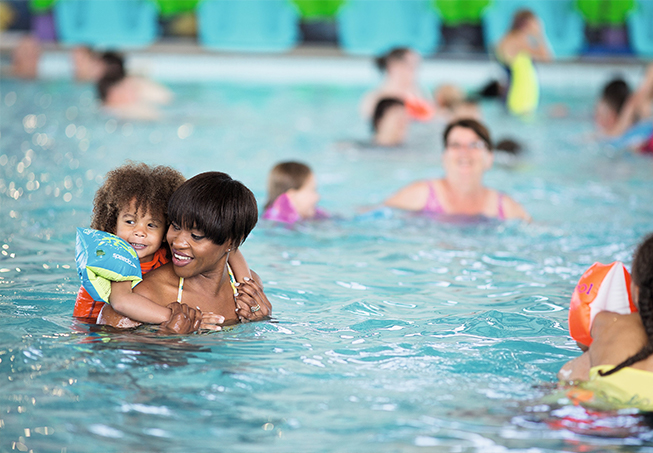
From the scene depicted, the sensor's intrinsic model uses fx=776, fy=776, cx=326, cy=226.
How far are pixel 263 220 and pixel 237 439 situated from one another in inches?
→ 120

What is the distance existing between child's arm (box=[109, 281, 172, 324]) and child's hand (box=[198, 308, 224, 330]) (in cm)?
26

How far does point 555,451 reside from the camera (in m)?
2.52

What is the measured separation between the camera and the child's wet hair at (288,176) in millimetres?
5336

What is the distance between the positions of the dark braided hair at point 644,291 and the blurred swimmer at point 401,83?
770 centimetres

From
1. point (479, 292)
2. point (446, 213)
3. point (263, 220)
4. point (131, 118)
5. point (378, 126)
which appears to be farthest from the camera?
point (131, 118)

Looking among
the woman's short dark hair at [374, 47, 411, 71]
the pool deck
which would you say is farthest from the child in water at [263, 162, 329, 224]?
the pool deck

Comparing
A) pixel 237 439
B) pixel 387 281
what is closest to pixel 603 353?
pixel 237 439

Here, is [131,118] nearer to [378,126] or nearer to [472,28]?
[378,126]

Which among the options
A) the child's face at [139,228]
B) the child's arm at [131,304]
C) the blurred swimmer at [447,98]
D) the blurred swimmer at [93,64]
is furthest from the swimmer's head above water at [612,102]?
the child's arm at [131,304]

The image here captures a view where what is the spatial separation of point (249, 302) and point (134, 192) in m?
0.74

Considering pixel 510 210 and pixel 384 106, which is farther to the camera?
pixel 384 106

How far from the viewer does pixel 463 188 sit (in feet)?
19.2

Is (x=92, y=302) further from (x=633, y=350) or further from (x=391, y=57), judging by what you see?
(x=391, y=57)

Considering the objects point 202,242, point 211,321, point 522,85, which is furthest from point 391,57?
Result: point 202,242
